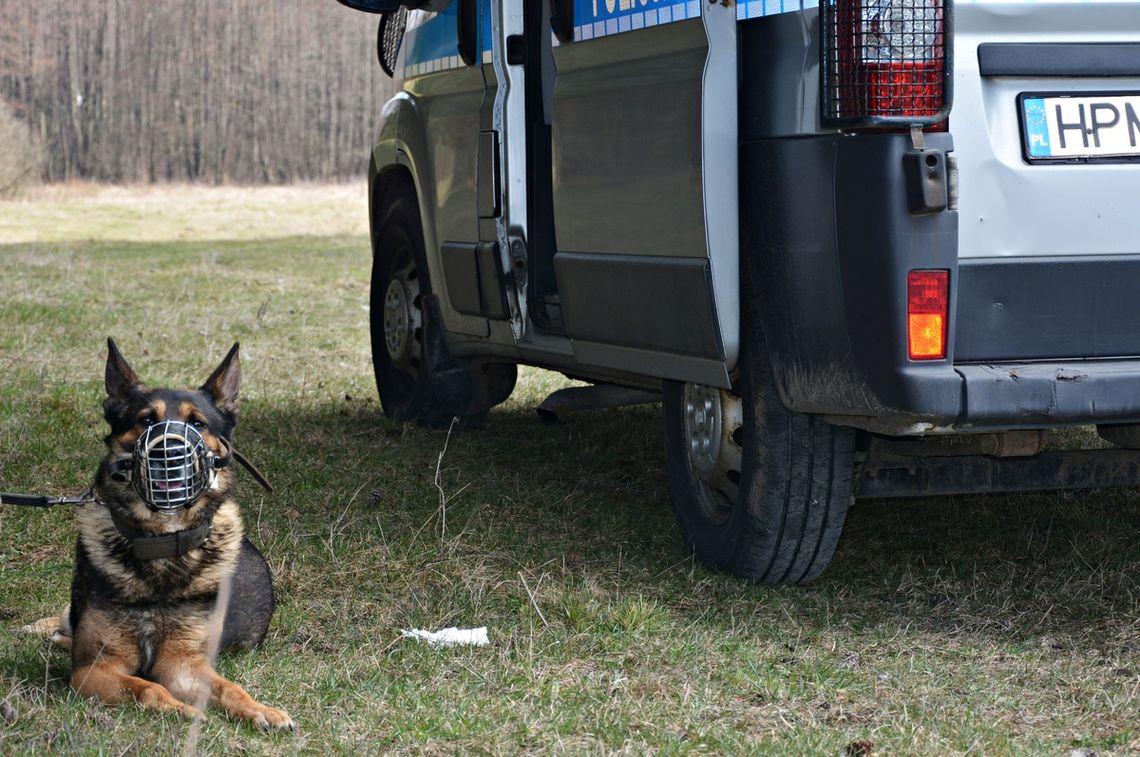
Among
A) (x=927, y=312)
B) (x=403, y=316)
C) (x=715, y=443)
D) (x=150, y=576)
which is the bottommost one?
(x=150, y=576)

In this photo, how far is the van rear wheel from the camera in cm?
395

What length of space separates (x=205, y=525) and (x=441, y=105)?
2681 mm

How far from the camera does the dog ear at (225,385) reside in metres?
3.71

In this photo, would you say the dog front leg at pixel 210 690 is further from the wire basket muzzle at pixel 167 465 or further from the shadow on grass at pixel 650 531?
the shadow on grass at pixel 650 531

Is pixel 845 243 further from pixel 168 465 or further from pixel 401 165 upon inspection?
pixel 401 165

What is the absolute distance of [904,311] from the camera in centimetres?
342

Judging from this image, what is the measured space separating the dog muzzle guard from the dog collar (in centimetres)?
10

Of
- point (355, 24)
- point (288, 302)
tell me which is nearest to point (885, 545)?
point (288, 302)

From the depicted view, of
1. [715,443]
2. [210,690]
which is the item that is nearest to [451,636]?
[210,690]

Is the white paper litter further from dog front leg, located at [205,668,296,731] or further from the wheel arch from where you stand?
the wheel arch

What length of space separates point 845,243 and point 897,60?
0.44 metres

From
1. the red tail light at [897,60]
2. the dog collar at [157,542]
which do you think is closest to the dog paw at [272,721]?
the dog collar at [157,542]

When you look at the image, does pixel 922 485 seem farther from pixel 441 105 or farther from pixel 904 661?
pixel 441 105

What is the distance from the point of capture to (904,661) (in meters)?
3.60
